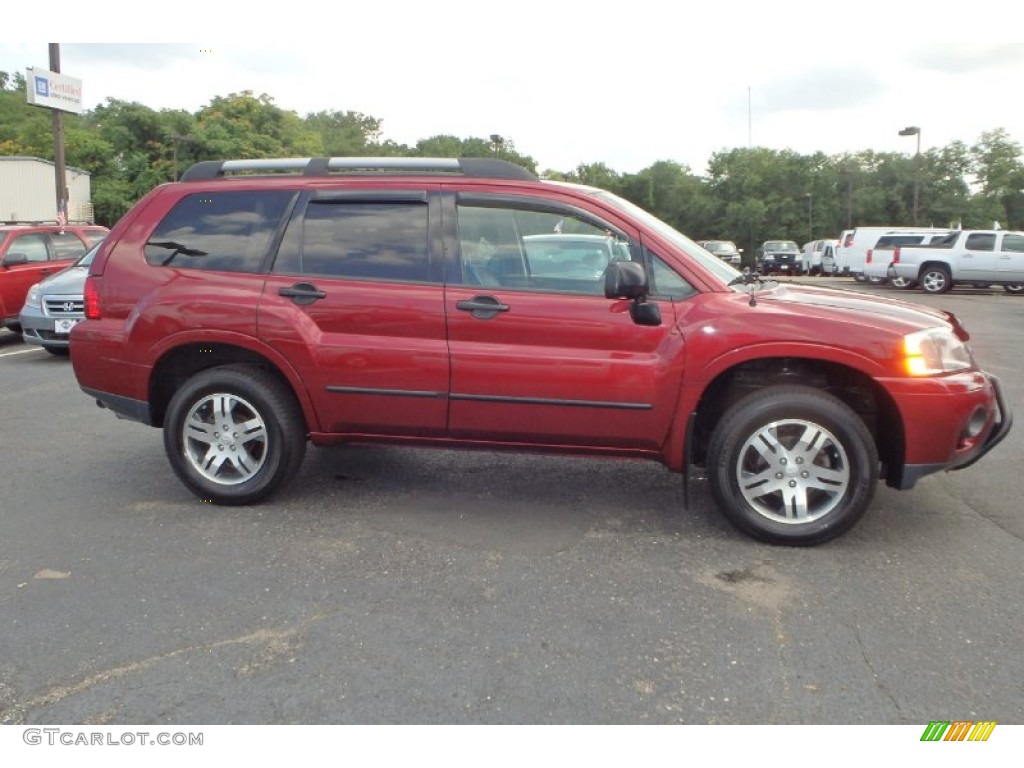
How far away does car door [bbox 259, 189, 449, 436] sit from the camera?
4.33 meters

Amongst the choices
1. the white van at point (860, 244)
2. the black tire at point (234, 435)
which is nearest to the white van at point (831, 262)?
the white van at point (860, 244)

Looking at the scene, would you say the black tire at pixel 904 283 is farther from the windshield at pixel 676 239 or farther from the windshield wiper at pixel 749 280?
the windshield at pixel 676 239

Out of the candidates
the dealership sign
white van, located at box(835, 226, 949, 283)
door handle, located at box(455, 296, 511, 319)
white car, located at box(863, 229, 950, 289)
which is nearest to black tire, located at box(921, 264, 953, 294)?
white car, located at box(863, 229, 950, 289)

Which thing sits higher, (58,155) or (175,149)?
(175,149)

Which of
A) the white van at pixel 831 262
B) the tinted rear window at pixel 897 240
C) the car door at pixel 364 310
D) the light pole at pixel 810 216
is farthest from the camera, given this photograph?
the light pole at pixel 810 216

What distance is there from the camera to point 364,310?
4.38 m

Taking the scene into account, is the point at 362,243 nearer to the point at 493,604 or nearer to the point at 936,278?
the point at 493,604

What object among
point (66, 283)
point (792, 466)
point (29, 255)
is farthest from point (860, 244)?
point (792, 466)

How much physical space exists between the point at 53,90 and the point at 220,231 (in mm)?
19658

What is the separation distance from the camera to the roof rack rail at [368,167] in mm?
4520

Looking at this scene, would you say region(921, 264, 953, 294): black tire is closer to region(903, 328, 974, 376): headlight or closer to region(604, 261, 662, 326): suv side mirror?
region(903, 328, 974, 376): headlight
